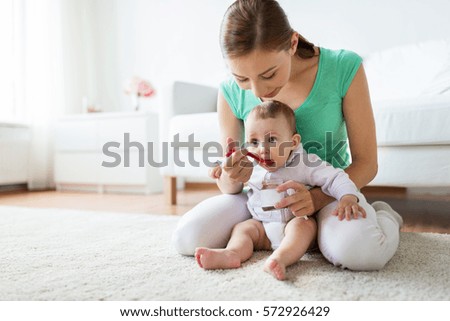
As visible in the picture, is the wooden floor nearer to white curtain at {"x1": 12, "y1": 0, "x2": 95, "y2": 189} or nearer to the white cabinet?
the white cabinet

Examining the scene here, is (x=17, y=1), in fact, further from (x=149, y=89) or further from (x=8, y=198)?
(x=8, y=198)

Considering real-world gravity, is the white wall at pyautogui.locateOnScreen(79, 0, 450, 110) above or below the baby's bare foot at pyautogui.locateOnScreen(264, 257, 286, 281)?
above

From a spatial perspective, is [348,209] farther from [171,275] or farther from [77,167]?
[77,167]

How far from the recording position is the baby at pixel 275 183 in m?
0.83

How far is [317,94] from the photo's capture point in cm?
98

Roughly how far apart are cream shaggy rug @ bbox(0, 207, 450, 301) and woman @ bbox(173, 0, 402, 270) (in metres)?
0.06

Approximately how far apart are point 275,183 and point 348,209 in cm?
19

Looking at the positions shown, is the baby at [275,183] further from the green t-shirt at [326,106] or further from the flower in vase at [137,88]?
the flower in vase at [137,88]

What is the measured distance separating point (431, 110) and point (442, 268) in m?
0.68

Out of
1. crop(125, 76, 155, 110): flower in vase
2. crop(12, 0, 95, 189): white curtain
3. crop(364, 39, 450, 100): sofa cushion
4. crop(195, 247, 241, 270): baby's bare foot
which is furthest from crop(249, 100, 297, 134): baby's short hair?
crop(12, 0, 95, 189): white curtain

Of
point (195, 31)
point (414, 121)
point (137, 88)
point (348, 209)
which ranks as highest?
point (195, 31)

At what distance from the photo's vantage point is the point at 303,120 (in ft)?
3.32

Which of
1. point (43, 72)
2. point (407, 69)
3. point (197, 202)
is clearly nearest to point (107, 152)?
point (197, 202)

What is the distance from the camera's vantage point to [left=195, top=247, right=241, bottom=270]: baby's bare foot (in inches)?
32.0
